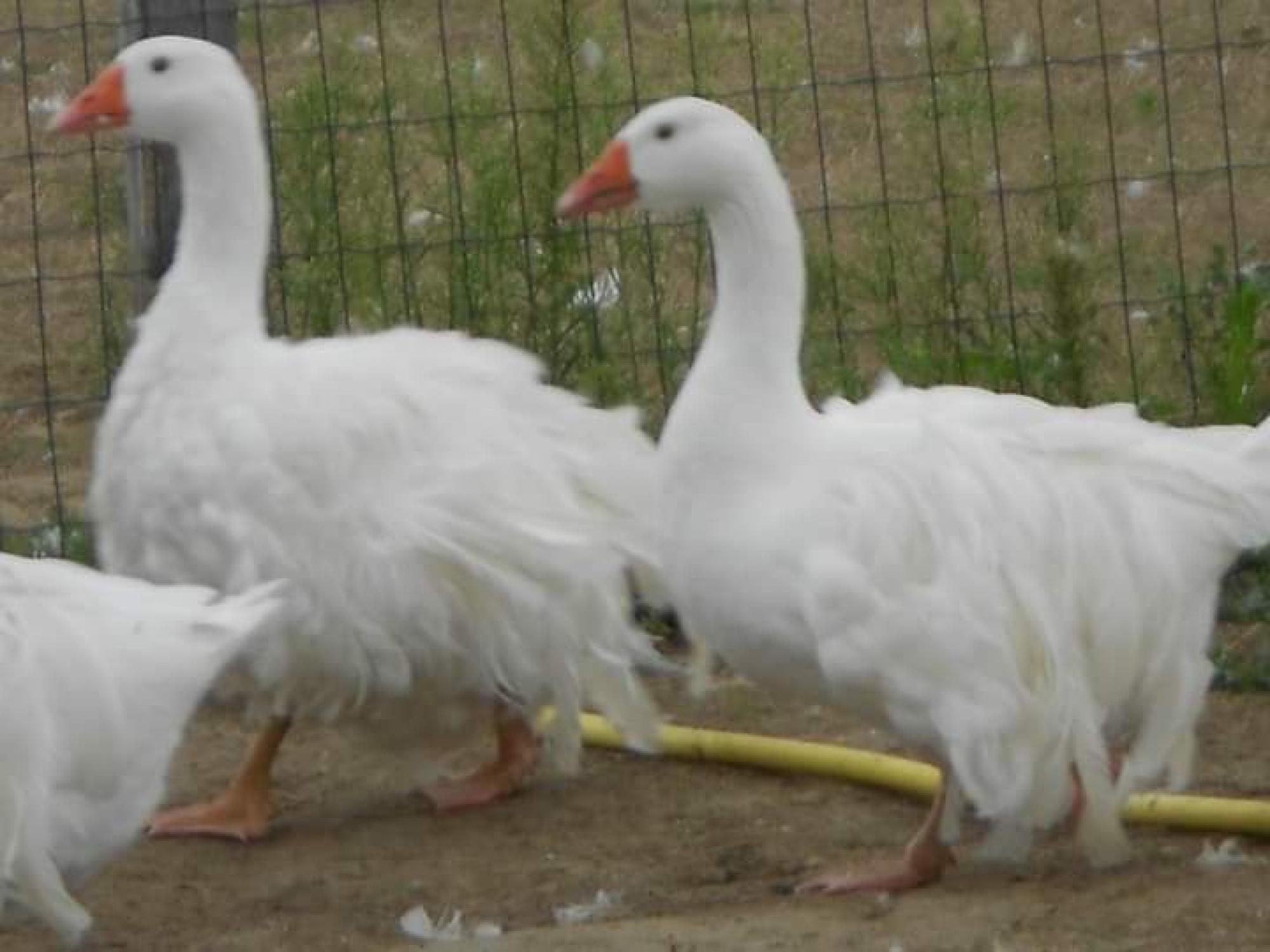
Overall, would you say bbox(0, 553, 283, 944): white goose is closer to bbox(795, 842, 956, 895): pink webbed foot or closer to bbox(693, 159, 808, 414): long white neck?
bbox(693, 159, 808, 414): long white neck

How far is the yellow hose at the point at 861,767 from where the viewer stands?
603 centimetres

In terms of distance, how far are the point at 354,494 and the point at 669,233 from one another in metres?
3.47

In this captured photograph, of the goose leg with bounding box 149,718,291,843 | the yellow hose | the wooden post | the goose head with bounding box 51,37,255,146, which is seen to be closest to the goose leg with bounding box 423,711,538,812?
the yellow hose

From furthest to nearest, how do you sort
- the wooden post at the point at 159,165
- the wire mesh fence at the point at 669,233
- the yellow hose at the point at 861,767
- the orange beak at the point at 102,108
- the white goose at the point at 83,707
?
the wire mesh fence at the point at 669,233, the wooden post at the point at 159,165, the orange beak at the point at 102,108, the yellow hose at the point at 861,767, the white goose at the point at 83,707

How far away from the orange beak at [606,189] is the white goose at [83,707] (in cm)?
105

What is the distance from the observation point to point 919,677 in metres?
5.53

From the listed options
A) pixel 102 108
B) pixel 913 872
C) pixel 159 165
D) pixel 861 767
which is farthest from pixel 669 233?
pixel 913 872

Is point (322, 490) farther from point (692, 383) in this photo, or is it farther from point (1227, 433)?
point (1227, 433)

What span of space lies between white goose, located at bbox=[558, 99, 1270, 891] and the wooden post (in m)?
1.94

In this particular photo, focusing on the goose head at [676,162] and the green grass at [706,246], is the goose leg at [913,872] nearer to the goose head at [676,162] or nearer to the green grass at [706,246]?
the goose head at [676,162]

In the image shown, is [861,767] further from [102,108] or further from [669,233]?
[669,233]

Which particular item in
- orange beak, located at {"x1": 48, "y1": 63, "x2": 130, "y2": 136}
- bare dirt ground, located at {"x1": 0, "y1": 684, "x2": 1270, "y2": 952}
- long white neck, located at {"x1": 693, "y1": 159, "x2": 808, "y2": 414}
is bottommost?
bare dirt ground, located at {"x1": 0, "y1": 684, "x2": 1270, "y2": 952}

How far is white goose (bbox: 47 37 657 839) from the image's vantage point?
6.28 metres

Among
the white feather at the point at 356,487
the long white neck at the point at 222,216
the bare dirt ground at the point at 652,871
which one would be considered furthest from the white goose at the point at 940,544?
the long white neck at the point at 222,216
